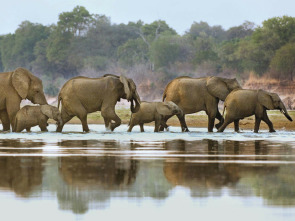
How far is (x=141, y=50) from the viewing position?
83.7 metres

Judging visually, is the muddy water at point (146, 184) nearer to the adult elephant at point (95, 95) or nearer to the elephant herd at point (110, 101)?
the elephant herd at point (110, 101)

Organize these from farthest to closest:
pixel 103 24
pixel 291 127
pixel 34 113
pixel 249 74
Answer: pixel 103 24 → pixel 249 74 → pixel 291 127 → pixel 34 113

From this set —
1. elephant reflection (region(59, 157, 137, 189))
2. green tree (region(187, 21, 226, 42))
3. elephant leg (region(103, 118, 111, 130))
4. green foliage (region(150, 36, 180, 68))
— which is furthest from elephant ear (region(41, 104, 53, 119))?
green tree (region(187, 21, 226, 42))

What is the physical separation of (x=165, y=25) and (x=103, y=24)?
34.5 ft

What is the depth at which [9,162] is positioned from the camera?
10.7 metres

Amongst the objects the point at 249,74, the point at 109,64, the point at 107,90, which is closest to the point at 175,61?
the point at 109,64

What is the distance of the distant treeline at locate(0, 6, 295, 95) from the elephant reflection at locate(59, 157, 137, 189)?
4752cm

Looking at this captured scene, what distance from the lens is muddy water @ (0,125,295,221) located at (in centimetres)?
627

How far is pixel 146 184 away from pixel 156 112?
45.1 ft

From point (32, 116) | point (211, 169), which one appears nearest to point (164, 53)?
point (32, 116)

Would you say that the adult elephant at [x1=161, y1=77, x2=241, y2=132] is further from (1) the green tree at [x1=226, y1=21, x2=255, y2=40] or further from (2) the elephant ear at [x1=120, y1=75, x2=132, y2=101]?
(1) the green tree at [x1=226, y1=21, x2=255, y2=40]

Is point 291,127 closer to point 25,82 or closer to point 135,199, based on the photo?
point 25,82

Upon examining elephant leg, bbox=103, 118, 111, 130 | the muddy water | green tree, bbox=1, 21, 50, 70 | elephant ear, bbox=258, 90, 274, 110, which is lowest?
the muddy water

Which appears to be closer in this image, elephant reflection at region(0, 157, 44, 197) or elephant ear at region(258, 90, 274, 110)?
elephant reflection at region(0, 157, 44, 197)
